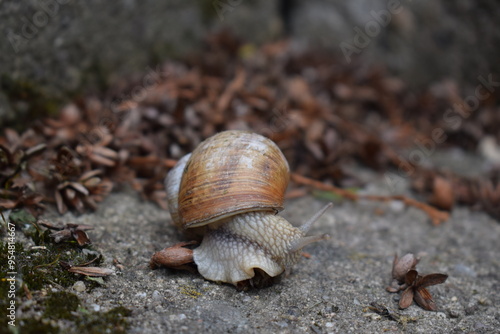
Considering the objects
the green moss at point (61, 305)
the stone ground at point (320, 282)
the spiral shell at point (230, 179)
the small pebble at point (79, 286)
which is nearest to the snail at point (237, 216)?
the spiral shell at point (230, 179)

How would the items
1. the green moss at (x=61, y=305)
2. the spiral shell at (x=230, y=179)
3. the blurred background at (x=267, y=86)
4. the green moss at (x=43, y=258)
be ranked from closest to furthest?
the green moss at (x=61, y=305)
the green moss at (x=43, y=258)
the spiral shell at (x=230, y=179)
the blurred background at (x=267, y=86)

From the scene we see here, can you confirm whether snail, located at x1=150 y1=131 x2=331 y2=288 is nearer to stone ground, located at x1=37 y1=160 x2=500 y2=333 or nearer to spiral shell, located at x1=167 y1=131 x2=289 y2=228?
spiral shell, located at x1=167 y1=131 x2=289 y2=228

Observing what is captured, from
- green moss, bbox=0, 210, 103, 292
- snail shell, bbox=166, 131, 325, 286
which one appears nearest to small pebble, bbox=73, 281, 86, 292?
green moss, bbox=0, 210, 103, 292

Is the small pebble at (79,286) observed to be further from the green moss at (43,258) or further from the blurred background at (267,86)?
the blurred background at (267,86)

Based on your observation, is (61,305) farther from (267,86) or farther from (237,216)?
(267,86)

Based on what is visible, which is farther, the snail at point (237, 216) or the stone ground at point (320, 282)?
the snail at point (237, 216)

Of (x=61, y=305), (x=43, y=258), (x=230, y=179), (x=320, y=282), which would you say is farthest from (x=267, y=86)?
(x=61, y=305)
